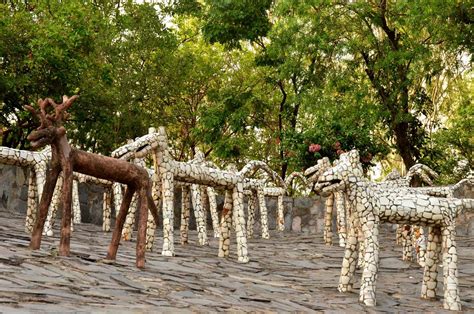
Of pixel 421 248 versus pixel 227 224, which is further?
pixel 421 248

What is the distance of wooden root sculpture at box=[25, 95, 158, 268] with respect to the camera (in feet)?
24.2

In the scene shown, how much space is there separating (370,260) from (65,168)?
345 cm

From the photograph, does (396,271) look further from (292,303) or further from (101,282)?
(101,282)

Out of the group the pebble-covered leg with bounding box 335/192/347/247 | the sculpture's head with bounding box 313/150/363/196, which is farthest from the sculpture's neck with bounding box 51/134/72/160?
the pebble-covered leg with bounding box 335/192/347/247

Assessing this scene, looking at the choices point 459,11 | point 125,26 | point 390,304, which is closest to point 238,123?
point 125,26

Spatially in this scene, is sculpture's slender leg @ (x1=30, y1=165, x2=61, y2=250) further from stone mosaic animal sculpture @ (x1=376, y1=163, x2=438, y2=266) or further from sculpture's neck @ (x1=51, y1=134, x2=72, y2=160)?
stone mosaic animal sculpture @ (x1=376, y1=163, x2=438, y2=266)

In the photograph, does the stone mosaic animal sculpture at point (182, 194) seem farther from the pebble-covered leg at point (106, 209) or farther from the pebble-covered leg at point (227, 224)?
the pebble-covered leg at point (106, 209)

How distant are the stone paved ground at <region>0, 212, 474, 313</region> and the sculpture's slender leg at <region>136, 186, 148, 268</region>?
0.15 m

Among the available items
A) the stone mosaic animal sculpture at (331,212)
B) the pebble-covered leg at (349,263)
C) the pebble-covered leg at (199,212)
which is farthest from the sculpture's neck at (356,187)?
the stone mosaic animal sculpture at (331,212)

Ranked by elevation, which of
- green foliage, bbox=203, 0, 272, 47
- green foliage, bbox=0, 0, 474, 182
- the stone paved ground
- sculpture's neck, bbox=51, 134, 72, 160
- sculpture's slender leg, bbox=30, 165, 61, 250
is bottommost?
the stone paved ground

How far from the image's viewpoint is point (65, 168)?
7379 millimetres

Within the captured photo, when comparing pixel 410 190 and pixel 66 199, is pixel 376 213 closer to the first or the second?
pixel 410 190

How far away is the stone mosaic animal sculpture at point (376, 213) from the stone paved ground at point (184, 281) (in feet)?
0.84

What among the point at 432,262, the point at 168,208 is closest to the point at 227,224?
the point at 168,208
